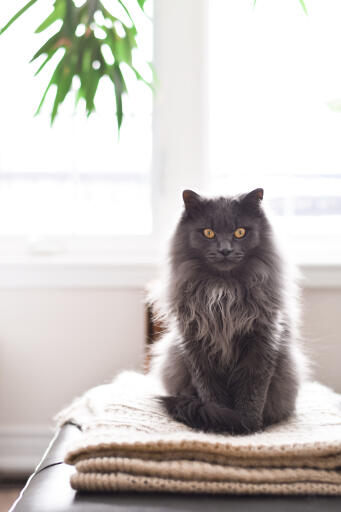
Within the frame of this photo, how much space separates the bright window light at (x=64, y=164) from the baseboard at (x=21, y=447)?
2.54ft

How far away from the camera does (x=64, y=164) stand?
7.83 ft

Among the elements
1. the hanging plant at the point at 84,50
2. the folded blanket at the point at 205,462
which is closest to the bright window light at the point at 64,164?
the hanging plant at the point at 84,50

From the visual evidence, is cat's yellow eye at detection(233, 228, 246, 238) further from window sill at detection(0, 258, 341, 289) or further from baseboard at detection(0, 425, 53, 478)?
baseboard at detection(0, 425, 53, 478)

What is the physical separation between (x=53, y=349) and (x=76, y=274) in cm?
30

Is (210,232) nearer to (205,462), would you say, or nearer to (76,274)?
(205,462)

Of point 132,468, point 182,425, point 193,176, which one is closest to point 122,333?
point 193,176

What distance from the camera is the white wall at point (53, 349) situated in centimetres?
220

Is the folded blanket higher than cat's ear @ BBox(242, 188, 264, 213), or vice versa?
cat's ear @ BBox(242, 188, 264, 213)

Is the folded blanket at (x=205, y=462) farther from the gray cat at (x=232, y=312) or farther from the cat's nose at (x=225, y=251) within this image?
the cat's nose at (x=225, y=251)

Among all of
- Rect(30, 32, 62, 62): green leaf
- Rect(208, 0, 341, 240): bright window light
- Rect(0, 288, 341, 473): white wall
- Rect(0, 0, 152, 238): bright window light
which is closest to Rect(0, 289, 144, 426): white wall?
Rect(0, 288, 341, 473): white wall

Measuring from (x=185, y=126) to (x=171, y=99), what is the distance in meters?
0.11

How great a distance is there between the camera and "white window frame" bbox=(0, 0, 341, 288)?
218 cm

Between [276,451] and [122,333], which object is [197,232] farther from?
[122,333]

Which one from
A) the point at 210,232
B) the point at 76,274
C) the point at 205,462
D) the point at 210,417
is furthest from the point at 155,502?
the point at 76,274
